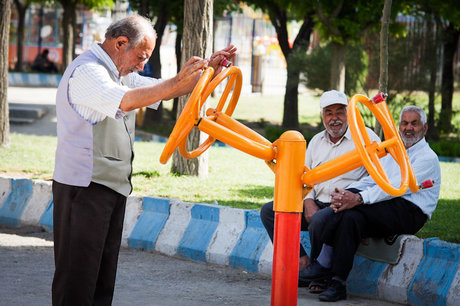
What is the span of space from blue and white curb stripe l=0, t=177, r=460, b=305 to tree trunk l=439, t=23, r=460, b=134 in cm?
1278

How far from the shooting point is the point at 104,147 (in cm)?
382

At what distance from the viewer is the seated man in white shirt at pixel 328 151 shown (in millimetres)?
6090

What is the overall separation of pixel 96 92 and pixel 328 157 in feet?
9.79

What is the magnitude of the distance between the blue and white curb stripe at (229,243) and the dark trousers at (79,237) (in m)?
2.54

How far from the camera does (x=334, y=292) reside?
18.3 ft

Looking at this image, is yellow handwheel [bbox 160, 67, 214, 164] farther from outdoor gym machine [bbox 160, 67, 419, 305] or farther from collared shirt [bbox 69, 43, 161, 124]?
collared shirt [bbox 69, 43, 161, 124]

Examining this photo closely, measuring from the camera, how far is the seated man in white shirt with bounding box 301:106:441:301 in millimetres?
5621

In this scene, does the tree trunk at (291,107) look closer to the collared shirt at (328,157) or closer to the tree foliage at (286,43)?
the tree foliage at (286,43)

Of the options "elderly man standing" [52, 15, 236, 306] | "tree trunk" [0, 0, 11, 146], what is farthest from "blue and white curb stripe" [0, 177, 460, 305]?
"tree trunk" [0, 0, 11, 146]

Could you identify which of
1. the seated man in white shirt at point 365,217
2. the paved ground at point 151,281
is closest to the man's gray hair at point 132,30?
the paved ground at point 151,281

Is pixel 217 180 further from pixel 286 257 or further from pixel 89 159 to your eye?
pixel 286 257

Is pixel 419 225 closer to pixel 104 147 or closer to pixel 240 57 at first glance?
pixel 104 147

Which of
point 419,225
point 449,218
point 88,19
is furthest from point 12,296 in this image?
point 88,19

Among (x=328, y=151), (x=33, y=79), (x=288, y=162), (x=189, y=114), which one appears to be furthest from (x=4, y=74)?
(x=33, y=79)
